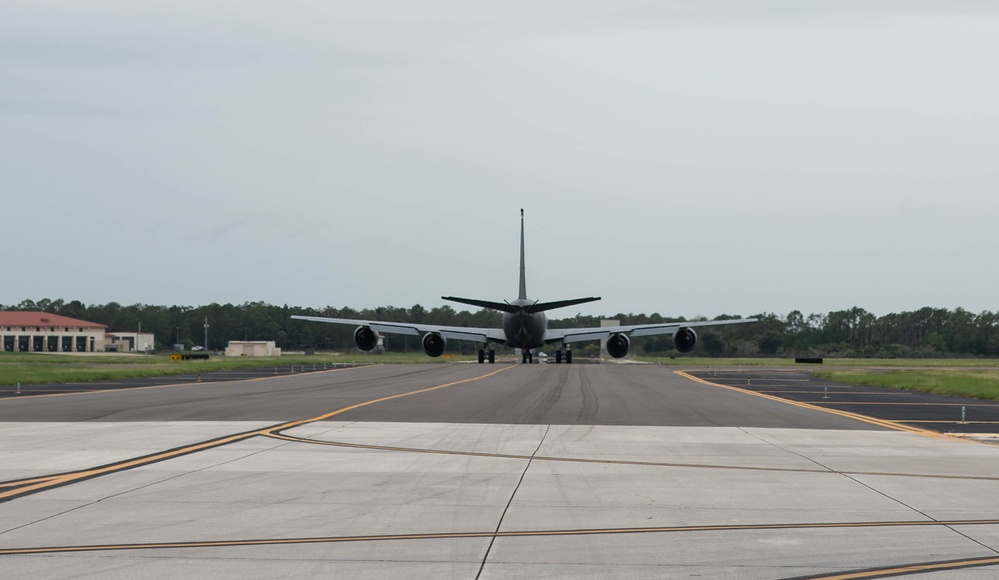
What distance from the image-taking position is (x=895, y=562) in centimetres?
790

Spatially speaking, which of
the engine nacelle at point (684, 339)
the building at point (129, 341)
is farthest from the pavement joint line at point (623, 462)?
the building at point (129, 341)

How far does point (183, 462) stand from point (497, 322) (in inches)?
4988

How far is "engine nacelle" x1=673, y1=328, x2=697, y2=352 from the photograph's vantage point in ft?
215

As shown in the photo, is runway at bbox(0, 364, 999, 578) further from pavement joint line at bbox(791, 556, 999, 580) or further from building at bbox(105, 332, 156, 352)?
building at bbox(105, 332, 156, 352)

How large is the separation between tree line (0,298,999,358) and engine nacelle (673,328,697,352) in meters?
25.1

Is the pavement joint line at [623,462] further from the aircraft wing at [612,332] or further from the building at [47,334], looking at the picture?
the building at [47,334]

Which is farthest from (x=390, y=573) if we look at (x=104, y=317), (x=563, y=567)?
(x=104, y=317)

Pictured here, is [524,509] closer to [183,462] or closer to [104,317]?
[183,462]

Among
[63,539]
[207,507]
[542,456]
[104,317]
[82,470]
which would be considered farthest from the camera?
[104,317]

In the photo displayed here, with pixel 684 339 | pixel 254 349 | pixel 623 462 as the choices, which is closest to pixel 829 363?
pixel 684 339

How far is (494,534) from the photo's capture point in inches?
352

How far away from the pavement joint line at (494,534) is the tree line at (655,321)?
82454 mm

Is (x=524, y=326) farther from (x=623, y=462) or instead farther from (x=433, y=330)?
(x=623, y=462)

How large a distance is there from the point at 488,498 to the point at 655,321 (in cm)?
12118
